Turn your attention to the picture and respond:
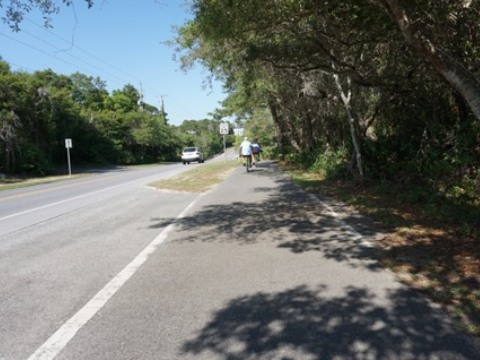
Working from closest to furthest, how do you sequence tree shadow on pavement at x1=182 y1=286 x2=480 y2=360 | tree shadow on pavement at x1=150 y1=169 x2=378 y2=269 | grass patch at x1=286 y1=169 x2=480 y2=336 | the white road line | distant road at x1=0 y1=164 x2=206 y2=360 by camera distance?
1. tree shadow on pavement at x1=182 y1=286 x2=480 y2=360
2. the white road line
3. distant road at x1=0 y1=164 x2=206 y2=360
4. grass patch at x1=286 y1=169 x2=480 y2=336
5. tree shadow on pavement at x1=150 y1=169 x2=378 y2=269

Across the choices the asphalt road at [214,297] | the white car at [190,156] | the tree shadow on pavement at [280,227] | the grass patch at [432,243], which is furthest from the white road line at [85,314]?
the white car at [190,156]

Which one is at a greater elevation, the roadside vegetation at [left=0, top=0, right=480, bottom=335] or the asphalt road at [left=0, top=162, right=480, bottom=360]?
the roadside vegetation at [left=0, top=0, right=480, bottom=335]

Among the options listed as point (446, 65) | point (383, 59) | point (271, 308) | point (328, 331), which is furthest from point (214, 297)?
point (383, 59)

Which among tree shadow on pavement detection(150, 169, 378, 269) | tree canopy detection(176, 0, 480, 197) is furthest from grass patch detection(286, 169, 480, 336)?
tree canopy detection(176, 0, 480, 197)

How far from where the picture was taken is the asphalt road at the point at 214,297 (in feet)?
12.9

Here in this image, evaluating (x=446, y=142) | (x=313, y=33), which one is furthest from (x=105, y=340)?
(x=446, y=142)

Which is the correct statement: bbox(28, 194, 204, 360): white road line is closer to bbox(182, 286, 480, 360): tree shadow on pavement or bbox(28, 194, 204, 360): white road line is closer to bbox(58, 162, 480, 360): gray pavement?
bbox(58, 162, 480, 360): gray pavement

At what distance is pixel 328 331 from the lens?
13.7ft

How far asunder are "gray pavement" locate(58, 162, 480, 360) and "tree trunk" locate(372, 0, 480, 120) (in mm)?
2549

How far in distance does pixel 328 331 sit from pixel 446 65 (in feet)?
14.2

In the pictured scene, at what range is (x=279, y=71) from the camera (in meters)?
19.6

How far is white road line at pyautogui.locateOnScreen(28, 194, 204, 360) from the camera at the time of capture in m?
4.01

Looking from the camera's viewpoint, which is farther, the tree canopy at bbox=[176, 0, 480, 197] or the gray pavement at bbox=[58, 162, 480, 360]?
the tree canopy at bbox=[176, 0, 480, 197]

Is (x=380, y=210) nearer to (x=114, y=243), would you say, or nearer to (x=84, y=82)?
(x=114, y=243)
